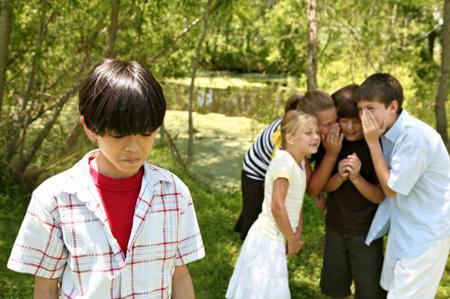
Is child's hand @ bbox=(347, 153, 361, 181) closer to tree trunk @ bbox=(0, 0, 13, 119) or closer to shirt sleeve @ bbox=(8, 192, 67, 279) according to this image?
shirt sleeve @ bbox=(8, 192, 67, 279)

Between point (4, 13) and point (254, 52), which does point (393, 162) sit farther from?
point (254, 52)

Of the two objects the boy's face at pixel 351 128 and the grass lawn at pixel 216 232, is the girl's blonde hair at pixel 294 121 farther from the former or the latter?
the grass lawn at pixel 216 232

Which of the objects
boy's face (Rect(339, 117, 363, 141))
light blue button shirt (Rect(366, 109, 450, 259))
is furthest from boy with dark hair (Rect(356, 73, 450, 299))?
boy's face (Rect(339, 117, 363, 141))

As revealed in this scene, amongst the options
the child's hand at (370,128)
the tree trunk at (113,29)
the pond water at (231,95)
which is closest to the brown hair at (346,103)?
the child's hand at (370,128)

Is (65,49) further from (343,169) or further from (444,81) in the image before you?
(343,169)

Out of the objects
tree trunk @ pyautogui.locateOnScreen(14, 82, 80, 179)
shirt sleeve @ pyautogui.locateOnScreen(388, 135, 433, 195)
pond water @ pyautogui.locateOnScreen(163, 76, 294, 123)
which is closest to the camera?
shirt sleeve @ pyautogui.locateOnScreen(388, 135, 433, 195)

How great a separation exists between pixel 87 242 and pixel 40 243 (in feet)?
0.38

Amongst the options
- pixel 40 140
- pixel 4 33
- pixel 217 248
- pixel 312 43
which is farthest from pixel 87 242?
pixel 40 140

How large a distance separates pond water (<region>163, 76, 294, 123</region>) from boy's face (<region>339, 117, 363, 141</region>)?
333 inches

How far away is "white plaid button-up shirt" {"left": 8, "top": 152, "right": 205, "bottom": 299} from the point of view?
1.30 m

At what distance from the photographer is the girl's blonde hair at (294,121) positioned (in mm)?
2562

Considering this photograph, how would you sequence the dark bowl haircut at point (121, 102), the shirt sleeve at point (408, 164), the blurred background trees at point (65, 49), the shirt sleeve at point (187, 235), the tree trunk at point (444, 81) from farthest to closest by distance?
1. the blurred background trees at point (65, 49)
2. the tree trunk at point (444, 81)
3. the shirt sleeve at point (408, 164)
4. the shirt sleeve at point (187, 235)
5. the dark bowl haircut at point (121, 102)

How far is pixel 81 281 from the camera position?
1.33 metres

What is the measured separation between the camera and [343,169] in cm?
256
